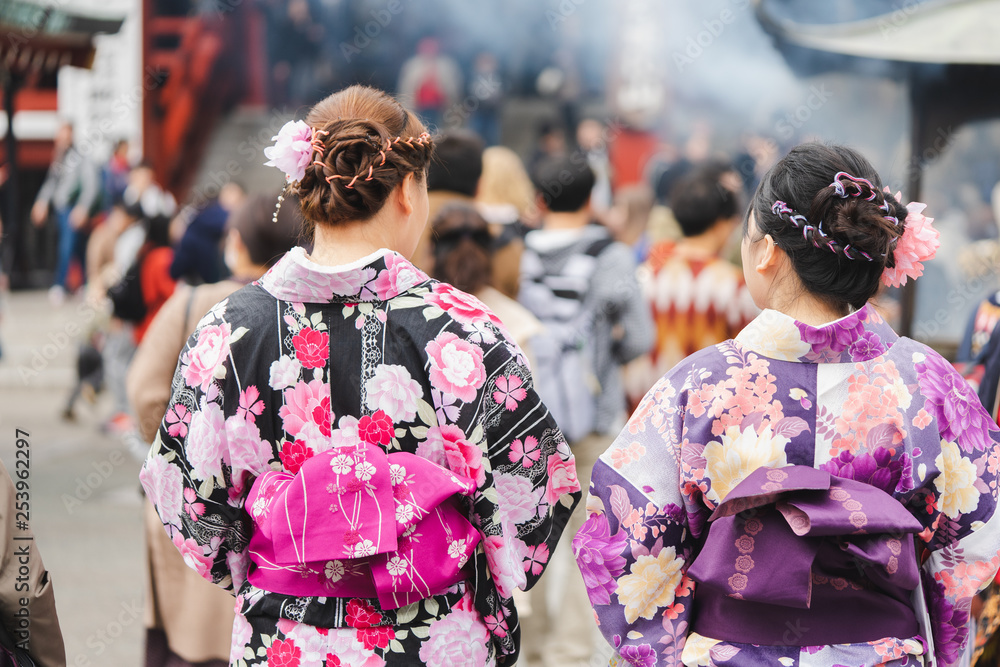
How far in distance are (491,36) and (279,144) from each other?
12.3m

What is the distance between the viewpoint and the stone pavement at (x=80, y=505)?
403 centimetres

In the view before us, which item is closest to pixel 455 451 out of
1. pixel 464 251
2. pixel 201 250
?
pixel 464 251

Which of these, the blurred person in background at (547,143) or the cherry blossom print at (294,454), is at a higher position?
the cherry blossom print at (294,454)

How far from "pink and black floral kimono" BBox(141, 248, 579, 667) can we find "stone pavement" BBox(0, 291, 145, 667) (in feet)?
7.69

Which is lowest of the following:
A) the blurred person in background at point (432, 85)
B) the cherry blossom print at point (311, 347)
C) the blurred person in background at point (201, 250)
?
the blurred person in background at point (432, 85)

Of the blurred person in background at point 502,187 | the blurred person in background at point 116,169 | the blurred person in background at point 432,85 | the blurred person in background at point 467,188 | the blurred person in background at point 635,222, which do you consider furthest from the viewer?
the blurred person in background at point 432,85

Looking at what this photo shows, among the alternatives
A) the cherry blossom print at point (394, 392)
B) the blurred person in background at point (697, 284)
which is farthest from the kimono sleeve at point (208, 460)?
the blurred person in background at point (697, 284)

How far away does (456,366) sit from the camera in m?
1.74

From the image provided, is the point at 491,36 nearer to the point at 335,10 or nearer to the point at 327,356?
the point at 335,10

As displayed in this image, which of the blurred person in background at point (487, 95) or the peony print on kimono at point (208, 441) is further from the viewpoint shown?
the blurred person in background at point (487, 95)

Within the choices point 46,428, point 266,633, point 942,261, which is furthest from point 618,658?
point 46,428

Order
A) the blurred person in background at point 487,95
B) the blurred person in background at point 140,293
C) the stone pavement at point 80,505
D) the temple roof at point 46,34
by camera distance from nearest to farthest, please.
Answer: the stone pavement at point 80,505 < the blurred person in background at point 140,293 < the temple roof at point 46,34 < the blurred person in background at point 487,95

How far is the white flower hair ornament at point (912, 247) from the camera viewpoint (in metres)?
1.80

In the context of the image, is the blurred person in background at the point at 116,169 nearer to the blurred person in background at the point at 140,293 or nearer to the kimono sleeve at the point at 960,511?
the blurred person in background at the point at 140,293
